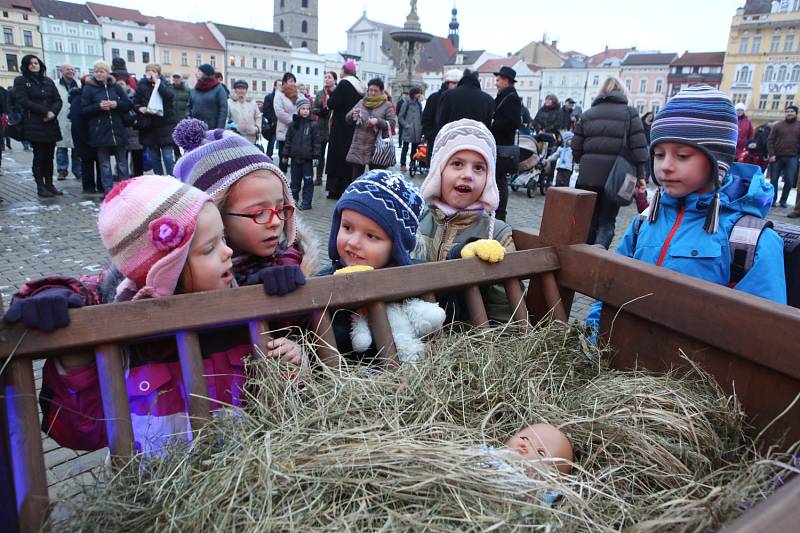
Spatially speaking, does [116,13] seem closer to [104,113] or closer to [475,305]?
[104,113]

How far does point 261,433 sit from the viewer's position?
4.23 feet

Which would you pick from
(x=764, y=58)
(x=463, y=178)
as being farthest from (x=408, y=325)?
(x=764, y=58)

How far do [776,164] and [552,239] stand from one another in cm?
1252

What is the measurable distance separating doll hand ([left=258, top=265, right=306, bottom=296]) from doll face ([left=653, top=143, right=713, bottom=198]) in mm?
1614

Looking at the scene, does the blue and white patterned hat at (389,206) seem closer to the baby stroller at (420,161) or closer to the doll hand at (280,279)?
the doll hand at (280,279)


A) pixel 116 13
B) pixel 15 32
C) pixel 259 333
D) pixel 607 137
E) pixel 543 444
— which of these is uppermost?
pixel 116 13

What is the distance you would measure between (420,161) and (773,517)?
1213 cm

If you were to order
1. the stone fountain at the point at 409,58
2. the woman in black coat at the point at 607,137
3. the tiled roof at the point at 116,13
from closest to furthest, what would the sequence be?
the woman in black coat at the point at 607,137 < the stone fountain at the point at 409,58 < the tiled roof at the point at 116,13

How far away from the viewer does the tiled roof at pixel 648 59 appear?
66.9 m

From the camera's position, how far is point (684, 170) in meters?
2.18

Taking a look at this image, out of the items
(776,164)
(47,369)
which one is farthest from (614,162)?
(776,164)

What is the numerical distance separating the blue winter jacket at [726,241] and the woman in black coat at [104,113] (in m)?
8.04

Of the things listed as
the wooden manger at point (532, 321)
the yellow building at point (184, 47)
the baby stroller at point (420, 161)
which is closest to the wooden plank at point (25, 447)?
the wooden manger at point (532, 321)

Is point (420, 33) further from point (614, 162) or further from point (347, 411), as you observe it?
point (347, 411)
